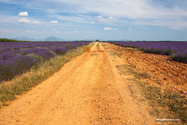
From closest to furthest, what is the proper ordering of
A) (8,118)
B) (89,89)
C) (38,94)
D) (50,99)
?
(8,118), (50,99), (38,94), (89,89)

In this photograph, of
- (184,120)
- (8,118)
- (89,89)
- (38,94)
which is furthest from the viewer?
(89,89)

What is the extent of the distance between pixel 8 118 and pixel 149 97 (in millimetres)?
4127

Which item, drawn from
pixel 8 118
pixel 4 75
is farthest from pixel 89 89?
pixel 4 75

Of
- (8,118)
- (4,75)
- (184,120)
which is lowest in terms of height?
(8,118)

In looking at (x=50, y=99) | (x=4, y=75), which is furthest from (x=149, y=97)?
(x=4, y=75)

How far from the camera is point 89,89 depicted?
435cm

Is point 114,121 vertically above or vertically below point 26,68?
below

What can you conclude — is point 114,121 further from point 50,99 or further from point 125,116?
point 50,99

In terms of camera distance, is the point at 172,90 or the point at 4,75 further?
the point at 4,75

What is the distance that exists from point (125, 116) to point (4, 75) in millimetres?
4836

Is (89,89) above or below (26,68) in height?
below

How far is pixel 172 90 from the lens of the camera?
4.09m

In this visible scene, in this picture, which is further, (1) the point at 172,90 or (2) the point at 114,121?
(1) the point at 172,90

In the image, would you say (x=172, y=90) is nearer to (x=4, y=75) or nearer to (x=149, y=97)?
(x=149, y=97)
